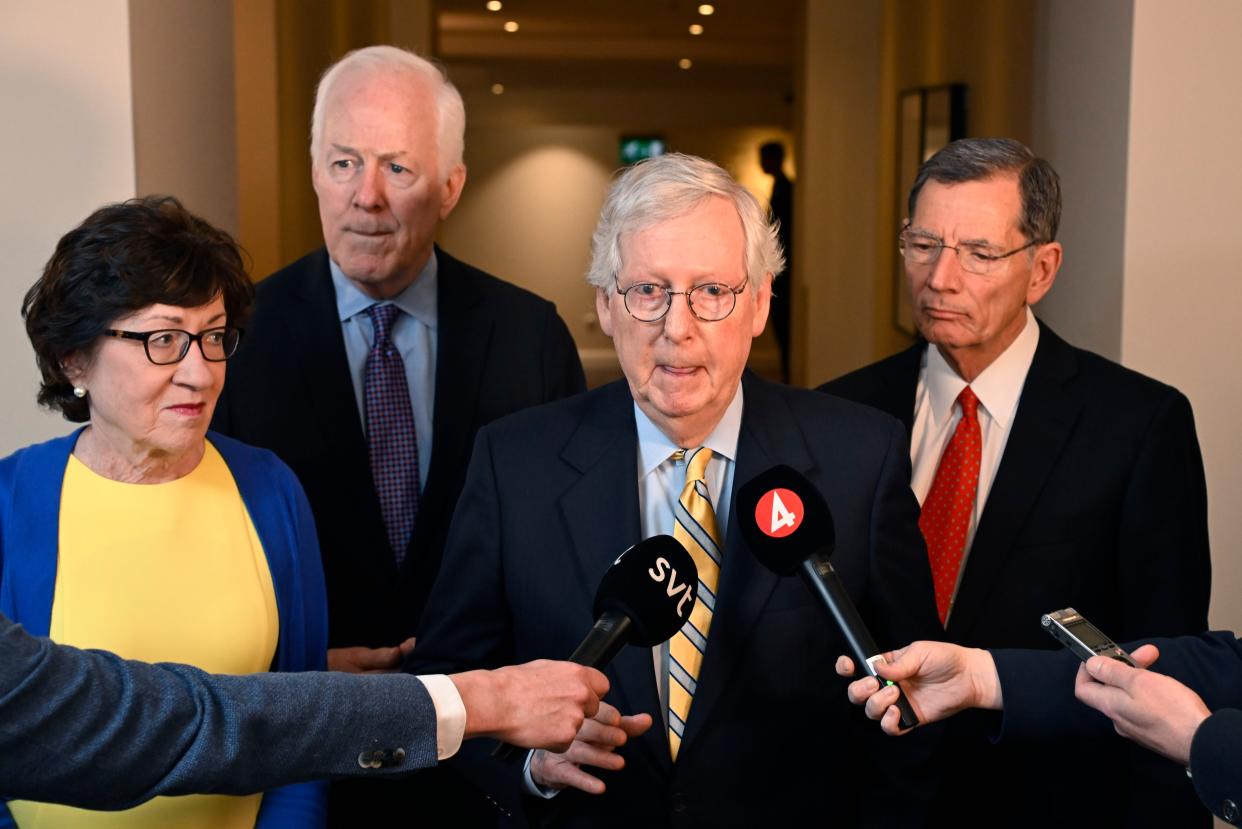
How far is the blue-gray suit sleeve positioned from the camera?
1608 millimetres

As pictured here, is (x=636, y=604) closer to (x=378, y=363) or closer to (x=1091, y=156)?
(x=378, y=363)

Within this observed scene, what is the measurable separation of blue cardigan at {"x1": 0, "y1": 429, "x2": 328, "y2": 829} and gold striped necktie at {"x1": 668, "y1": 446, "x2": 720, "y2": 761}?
641mm

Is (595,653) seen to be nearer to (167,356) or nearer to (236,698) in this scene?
(236,698)

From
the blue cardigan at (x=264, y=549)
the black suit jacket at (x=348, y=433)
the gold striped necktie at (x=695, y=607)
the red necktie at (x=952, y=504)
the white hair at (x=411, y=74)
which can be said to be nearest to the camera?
the blue cardigan at (x=264, y=549)

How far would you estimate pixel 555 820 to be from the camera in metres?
2.18

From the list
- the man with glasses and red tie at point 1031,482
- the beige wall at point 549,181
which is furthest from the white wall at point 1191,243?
the beige wall at point 549,181

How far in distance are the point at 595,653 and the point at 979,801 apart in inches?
50.4

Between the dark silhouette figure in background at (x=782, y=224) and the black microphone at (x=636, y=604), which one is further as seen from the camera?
the dark silhouette figure in background at (x=782, y=224)

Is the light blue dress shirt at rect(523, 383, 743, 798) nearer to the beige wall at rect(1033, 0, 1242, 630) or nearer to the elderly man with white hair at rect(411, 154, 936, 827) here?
the elderly man with white hair at rect(411, 154, 936, 827)

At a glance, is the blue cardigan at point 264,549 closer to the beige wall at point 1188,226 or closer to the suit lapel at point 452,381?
the suit lapel at point 452,381

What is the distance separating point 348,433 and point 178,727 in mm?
1234

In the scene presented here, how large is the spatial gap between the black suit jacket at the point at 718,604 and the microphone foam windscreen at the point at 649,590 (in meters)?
0.31

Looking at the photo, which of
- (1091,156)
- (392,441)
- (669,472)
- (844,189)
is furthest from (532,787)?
(844,189)

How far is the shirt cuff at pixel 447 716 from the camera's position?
1.84m
